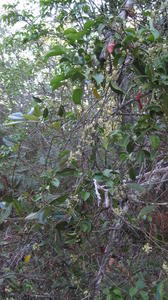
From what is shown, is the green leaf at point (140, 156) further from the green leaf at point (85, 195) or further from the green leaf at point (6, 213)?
the green leaf at point (6, 213)

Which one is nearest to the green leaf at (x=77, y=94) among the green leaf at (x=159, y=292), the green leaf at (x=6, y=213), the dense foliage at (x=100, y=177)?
the dense foliage at (x=100, y=177)

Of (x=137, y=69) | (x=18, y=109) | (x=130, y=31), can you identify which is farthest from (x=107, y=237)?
(x=18, y=109)

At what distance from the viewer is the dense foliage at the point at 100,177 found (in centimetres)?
134

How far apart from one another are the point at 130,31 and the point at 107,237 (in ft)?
3.82

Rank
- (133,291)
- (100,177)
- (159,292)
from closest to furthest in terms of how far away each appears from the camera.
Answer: (100,177) → (159,292) → (133,291)

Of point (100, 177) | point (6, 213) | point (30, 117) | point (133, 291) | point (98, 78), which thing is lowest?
point (133, 291)

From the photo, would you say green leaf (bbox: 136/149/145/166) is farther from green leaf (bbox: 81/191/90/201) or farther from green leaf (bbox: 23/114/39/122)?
green leaf (bbox: 23/114/39/122)

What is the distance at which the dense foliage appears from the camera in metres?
1.34

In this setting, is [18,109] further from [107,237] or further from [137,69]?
[137,69]

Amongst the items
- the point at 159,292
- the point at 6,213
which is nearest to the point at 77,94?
the point at 6,213

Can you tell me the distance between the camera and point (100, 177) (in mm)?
1395

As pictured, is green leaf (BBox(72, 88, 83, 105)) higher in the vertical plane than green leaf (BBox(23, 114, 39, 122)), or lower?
higher

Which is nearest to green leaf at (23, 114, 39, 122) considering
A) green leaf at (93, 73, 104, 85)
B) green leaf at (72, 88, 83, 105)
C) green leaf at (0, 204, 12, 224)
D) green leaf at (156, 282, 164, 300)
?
green leaf at (72, 88, 83, 105)

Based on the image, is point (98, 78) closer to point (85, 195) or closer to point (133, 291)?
point (85, 195)
